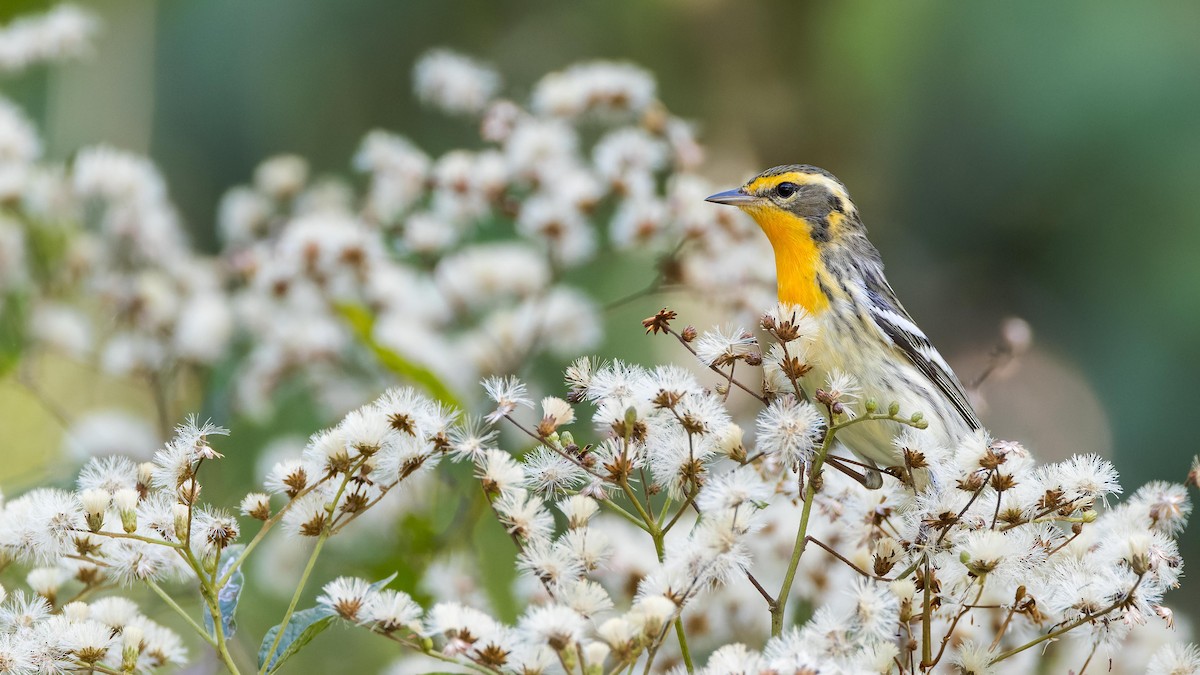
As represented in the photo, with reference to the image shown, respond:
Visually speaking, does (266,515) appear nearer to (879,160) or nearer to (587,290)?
(587,290)

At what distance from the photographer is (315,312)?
2.46m

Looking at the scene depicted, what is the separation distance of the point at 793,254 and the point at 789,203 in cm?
10

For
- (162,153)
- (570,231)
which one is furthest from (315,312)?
(162,153)

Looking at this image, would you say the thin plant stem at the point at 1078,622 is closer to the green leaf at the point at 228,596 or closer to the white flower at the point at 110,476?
the green leaf at the point at 228,596

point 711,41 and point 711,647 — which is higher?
point 711,41

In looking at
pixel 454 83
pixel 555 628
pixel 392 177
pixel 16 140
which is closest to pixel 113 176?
pixel 16 140

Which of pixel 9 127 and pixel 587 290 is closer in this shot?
pixel 9 127

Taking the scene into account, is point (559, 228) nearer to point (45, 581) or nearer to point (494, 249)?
point (494, 249)

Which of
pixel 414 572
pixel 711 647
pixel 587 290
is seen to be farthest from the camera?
pixel 587 290

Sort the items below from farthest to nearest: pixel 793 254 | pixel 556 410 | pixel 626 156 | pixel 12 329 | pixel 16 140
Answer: pixel 626 156, pixel 16 140, pixel 793 254, pixel 12 329, pixel 556 410

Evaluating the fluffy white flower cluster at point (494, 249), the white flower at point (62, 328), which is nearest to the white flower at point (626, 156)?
the fluffy white flower cluster at point (494, 249)

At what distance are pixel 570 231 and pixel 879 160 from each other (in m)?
2.08

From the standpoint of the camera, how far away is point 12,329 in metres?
2.14

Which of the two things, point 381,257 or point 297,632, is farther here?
point 381,257
